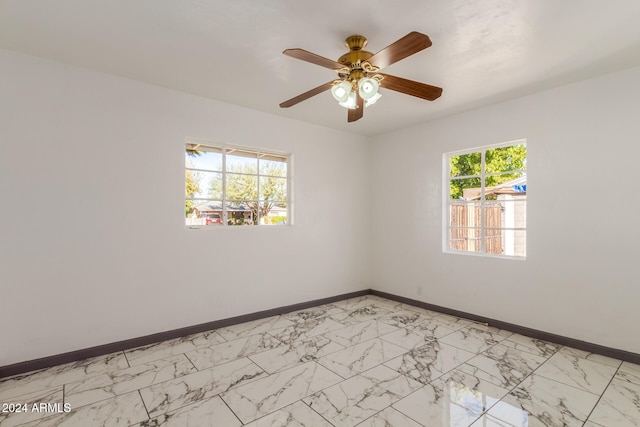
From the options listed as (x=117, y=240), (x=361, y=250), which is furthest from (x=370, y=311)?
(x=117, y=240)

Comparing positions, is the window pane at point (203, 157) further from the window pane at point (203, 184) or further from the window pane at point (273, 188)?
the window pane at point (273, 188)

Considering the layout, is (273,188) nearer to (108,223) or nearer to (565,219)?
(108,223)

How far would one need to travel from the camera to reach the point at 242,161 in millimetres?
4082

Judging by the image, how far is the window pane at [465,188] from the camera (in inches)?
163

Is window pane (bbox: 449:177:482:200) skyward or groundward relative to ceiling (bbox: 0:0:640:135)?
groundward

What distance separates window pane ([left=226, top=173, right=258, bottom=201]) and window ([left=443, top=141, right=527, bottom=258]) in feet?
8.74

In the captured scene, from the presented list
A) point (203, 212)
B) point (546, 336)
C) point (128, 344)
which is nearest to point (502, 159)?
point (546, 336)

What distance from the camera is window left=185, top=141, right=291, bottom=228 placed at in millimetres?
3715

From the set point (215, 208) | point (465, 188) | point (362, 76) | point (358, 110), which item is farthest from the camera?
point (465, 188)

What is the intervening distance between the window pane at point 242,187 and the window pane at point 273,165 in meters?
0.20

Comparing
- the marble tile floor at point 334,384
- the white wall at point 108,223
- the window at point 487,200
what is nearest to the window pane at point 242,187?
the white wall at point 108,223

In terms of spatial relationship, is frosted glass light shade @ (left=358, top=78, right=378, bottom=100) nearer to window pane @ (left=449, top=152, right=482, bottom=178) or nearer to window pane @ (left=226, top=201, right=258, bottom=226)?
window pane @ (left=226, top=201, right=258, bottom=226)

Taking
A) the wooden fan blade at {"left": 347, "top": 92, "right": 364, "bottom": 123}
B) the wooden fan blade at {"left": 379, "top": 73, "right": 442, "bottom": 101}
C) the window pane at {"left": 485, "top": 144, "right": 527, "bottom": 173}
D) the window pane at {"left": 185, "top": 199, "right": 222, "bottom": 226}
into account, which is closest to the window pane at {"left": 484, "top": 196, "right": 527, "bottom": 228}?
the window pane at {"left": 485, "top": 144, "right": 527, "bottom": 173}

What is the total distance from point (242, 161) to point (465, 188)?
10.0ft
